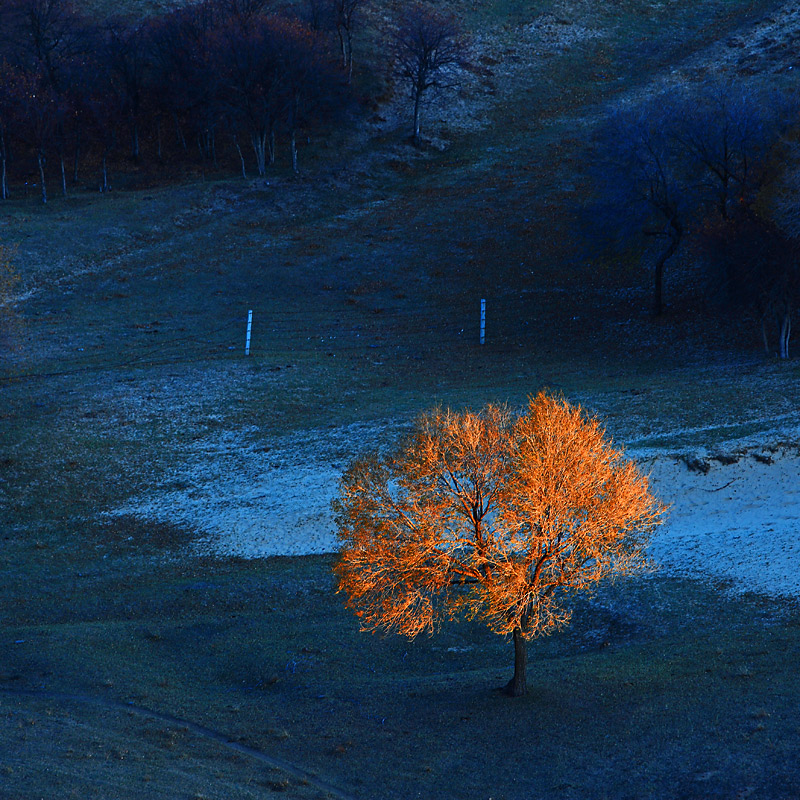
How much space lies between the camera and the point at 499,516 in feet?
70.2

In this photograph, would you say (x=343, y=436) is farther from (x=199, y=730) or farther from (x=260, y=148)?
(x=260, y=148)

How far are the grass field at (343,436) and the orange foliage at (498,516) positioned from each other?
10.9 ft

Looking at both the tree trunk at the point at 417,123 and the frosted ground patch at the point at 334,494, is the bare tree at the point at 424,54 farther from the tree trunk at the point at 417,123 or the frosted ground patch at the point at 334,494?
the frosted ground patch at the point at 334,494

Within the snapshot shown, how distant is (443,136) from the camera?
278ft

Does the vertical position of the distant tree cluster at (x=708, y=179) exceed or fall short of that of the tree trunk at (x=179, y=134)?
it falls short

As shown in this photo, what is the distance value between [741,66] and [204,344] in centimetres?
5749

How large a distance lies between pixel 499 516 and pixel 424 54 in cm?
7077

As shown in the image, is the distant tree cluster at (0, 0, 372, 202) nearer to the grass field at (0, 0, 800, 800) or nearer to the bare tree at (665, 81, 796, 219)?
the grass field at (0, 0, 800, 800)

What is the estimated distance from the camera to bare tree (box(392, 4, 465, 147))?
83.3 metres

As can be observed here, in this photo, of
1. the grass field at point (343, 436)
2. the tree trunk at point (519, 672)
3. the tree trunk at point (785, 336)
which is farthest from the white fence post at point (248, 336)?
the tree trunk at point (519, 672)

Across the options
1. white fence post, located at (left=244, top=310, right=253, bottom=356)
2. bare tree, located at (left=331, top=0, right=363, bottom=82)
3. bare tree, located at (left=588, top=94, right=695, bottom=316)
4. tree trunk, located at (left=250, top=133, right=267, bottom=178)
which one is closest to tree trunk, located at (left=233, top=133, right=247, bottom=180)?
tree trunk, located at (left=250, top=133, right=267, bottom=178)

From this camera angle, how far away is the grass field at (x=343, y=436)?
1989cm

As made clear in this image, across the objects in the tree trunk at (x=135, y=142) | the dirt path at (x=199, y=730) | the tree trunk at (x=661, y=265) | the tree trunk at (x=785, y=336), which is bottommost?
the dirt path at (x=199, y=730)

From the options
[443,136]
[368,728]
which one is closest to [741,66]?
[443,136]
